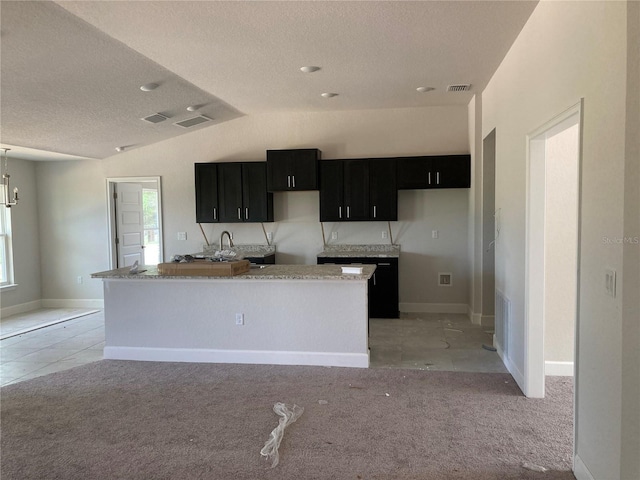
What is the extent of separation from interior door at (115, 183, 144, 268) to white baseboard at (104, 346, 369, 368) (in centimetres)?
312

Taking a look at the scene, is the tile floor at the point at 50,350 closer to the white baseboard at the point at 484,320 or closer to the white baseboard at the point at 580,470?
the white baseboard at the point at 580,470

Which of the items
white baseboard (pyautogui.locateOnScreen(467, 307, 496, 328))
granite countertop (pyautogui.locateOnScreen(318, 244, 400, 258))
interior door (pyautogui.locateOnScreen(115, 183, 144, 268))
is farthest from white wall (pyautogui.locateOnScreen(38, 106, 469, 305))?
white baseboard (pyautogui.locateOnScreen(467, 307, 496, 328))

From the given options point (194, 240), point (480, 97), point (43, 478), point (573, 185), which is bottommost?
point (43, 478)

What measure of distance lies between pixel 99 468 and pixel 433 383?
2.52 metres

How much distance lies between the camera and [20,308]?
6.93 m

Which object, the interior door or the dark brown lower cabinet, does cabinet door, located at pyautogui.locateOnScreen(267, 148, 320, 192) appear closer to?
the dark brown lower cabinet

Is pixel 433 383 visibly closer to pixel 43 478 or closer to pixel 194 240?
pixel 43 478

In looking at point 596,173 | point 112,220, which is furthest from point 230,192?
point 596,173

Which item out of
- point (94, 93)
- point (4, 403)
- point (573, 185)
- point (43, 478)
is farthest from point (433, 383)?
point (94, 93)

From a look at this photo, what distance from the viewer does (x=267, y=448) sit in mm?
2689

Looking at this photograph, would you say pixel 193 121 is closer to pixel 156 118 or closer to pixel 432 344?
pixel 156 118

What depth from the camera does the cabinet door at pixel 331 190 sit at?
620cm

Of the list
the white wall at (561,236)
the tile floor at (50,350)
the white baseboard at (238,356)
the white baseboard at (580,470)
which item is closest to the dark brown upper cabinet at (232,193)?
the tile floor at (50,350)

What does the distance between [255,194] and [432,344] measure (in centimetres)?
327
